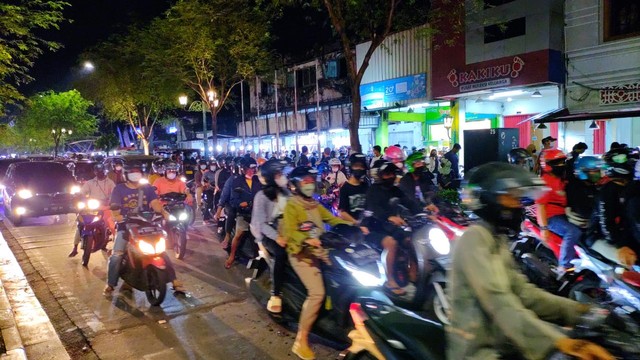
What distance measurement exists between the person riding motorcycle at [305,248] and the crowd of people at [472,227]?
0.01m

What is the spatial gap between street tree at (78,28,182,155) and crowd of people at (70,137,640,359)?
70.4ft

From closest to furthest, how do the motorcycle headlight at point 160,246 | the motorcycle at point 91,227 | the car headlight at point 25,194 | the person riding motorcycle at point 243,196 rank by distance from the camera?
the motorcycle headlight at point 160,246
the person riding motorcycle at point 243,196
the motorcycle at point 91,227
the car headlight at point 25,194

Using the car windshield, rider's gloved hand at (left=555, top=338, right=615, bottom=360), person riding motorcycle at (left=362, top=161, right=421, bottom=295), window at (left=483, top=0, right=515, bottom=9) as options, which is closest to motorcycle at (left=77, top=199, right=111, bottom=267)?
person riding motorcycle at (left=362, top=161, right=421, bottom=295)

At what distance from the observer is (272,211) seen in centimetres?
618

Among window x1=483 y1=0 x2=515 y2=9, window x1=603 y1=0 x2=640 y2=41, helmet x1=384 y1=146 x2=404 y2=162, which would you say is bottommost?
helmet x1=384 y1=146 x2=404 y2=162

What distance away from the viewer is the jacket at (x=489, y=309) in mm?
2266

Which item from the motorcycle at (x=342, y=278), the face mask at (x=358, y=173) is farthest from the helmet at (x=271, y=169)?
the motorcycle at (x=342, y=278)

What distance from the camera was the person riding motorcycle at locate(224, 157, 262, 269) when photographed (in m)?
8.17

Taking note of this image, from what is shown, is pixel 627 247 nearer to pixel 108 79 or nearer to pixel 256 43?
pixel 256 43

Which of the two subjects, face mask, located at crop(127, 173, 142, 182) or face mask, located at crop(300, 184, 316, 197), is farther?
face mask, located at crop(127, 173, 142, 182)

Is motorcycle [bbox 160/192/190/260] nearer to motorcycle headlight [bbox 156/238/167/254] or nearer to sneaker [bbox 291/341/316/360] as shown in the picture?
motorcycle headlight [bbox 156/238/167/254]

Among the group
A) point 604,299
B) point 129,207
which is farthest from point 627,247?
point 129,207

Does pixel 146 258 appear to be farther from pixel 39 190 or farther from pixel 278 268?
pixel 39 190

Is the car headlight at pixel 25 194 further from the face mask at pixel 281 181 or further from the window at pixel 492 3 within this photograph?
the window at pixel 492 3
